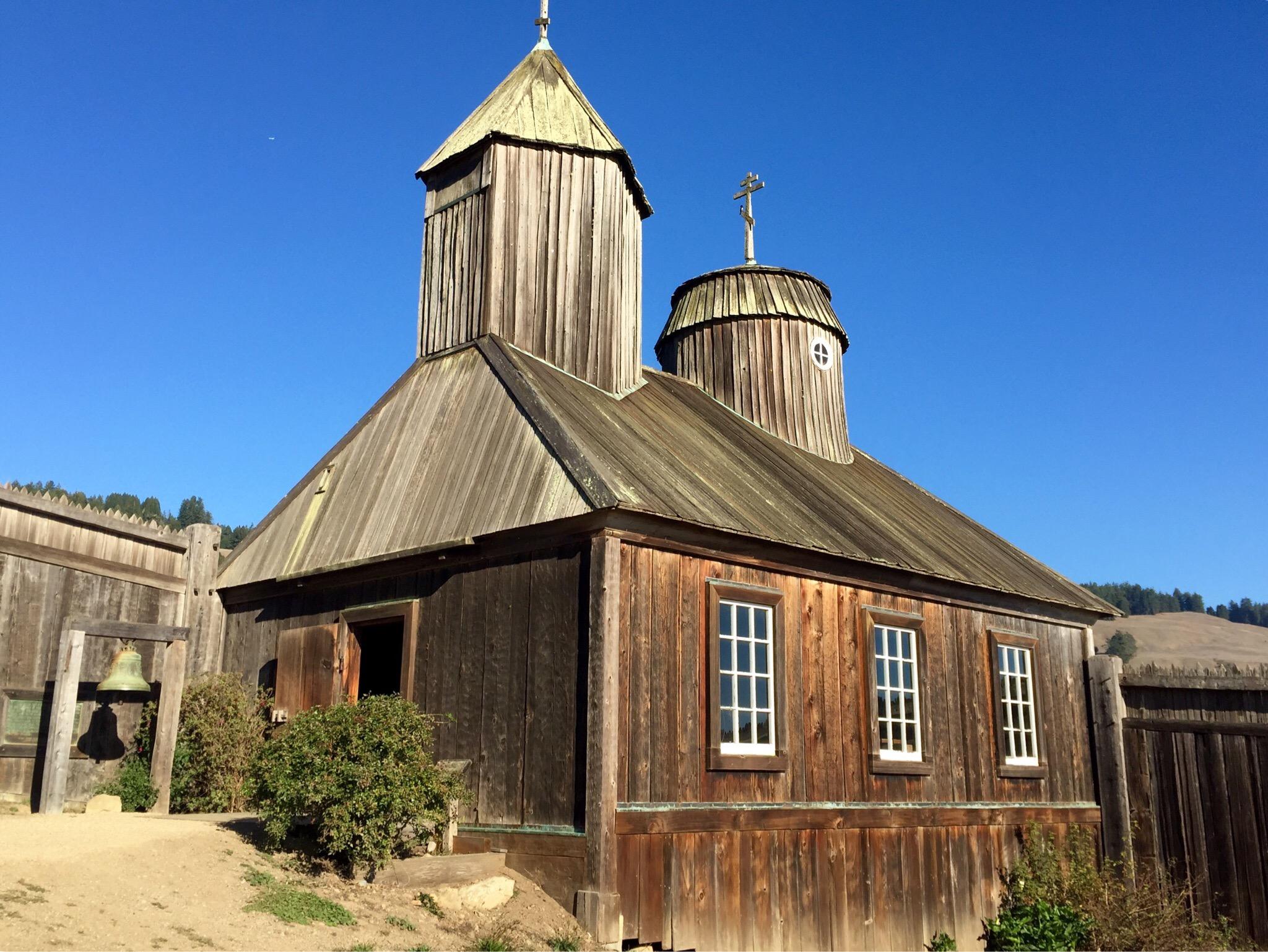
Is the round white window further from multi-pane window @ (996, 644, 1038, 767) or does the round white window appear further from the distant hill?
the distant hill

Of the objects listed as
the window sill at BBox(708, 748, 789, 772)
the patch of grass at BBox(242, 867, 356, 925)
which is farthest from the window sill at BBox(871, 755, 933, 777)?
the patch of grass at BBox(242, 867, 356, 925)

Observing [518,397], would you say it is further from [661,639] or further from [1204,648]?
[1204,648]

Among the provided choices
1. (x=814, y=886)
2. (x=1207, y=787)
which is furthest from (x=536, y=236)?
(x=1207, y=787)

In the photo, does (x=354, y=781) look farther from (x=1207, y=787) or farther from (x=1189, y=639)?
(x=1189, y=639)

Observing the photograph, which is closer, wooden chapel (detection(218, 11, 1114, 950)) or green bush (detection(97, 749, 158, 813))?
wooden chapel (detection(218, 11, 1114, 950))

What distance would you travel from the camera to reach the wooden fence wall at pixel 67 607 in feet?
39.2

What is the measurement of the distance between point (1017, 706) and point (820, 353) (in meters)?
7.76

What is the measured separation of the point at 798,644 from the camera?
12.6 metres

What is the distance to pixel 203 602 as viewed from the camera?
48.8 ft

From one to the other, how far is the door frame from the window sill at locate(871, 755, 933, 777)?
556cm

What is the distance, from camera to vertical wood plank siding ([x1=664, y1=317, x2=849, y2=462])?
20.0m

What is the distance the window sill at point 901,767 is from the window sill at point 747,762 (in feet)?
5.98

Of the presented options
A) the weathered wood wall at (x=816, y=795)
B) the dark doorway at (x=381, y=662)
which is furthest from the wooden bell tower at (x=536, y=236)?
the weathered wood wall at (x=816, y=795)

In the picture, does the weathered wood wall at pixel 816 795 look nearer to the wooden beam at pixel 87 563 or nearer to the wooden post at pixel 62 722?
the wooden post at pixel 62 722
